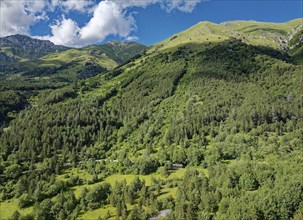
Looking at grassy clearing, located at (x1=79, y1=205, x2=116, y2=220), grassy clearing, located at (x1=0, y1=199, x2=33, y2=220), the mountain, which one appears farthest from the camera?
grassy clearing, located at (x1=0, y1=199, x2=33, y2=220)

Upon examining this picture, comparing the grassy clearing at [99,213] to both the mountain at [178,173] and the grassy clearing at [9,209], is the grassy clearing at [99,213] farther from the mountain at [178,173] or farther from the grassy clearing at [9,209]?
the grassy clearing at [9,209]

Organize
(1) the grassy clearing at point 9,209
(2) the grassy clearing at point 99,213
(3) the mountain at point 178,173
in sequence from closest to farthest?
(3) the mountain at point 178,173 < (2) the grassy clearing at point 99,213 < (1) the grassy clearing at point 9,209

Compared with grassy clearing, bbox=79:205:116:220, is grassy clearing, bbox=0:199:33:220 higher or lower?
higher

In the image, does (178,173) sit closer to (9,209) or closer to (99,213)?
(99,213)

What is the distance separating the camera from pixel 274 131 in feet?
594

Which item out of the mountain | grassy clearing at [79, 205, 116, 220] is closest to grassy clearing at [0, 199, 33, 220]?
the mountain

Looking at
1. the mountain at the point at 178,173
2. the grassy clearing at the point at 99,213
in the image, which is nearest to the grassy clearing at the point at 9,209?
the mountain at the point at 178,173

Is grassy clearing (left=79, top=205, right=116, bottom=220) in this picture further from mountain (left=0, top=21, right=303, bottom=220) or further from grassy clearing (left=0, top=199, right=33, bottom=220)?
grassy clearing (left=0, top=199, right=33, bottom=220)

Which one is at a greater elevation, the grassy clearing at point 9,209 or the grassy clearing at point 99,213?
the grassy clearing at point 9,209

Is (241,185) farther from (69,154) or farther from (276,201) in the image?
Result: (69,154)

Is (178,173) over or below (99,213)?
over

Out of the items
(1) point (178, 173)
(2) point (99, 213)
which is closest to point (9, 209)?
(2) point (99, 213)

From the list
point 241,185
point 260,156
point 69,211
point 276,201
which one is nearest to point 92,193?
point 69,211

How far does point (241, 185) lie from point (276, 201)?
18.7m
